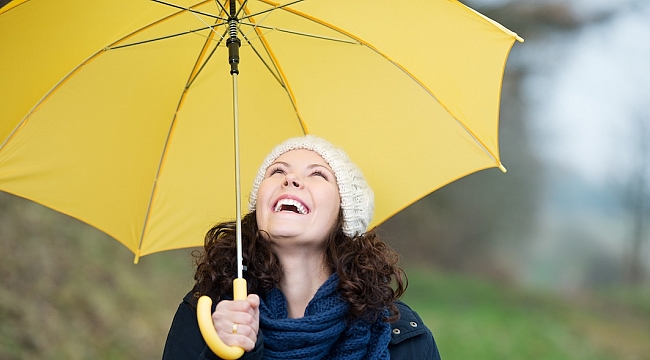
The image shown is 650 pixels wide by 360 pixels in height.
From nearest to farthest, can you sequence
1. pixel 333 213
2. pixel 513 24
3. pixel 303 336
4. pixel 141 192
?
pixel 303 336 < pixel 333 213 < pixel 141 192 < pixel 513 24

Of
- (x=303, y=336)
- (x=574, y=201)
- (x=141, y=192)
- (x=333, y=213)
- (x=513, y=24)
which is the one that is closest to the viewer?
(x=303, y=336)

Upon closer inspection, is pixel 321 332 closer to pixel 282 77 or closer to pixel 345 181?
pixel 345 181

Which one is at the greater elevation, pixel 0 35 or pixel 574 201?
pixel 574 201

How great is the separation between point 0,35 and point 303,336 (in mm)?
1074

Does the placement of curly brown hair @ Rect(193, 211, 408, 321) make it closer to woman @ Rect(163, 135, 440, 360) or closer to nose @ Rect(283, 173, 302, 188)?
woman @ Rect(163, 135, 440, 360)

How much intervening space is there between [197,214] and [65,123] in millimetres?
478

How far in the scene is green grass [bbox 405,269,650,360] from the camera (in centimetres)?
703

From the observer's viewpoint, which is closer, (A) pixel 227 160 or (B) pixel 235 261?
(B) pixel 235 261

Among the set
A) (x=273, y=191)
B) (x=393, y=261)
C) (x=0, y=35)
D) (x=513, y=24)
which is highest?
(x=513, y=24)

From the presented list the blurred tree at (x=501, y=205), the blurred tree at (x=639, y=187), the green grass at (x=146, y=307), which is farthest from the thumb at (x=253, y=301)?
the blurred tree at (x=639, y=187)

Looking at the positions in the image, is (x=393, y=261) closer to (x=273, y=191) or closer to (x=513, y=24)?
(x=273, y=191)

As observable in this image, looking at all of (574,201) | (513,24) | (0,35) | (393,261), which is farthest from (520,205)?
(0,35)

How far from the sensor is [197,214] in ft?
7.59

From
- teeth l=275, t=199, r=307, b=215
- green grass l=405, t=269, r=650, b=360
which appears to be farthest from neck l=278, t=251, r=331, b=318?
green grass l=405, t=269, r=650, b=360
